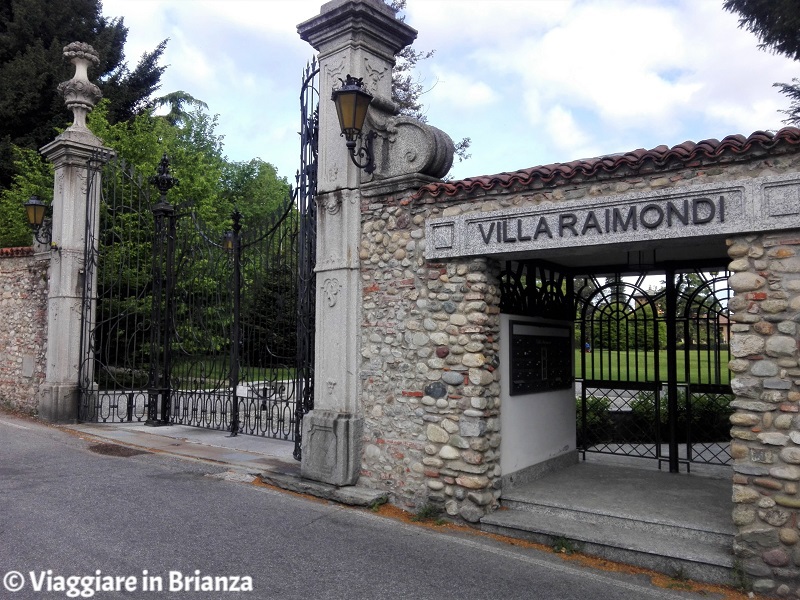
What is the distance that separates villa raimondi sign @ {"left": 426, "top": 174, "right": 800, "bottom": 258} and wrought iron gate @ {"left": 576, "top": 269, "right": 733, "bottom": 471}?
2.46 meters

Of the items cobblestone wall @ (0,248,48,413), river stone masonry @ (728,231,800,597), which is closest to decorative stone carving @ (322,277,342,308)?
river stone masonry @ (728,231,800,597)

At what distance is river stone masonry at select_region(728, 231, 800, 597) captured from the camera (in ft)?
14.3

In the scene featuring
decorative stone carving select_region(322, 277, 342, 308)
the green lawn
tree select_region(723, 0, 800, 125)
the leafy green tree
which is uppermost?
tree select_region(723, 0, 800, 125)

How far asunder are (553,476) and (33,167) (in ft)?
59.7

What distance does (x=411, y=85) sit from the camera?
73.8 ft

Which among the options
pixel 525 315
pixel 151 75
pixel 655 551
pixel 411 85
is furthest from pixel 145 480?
pixel 151 75

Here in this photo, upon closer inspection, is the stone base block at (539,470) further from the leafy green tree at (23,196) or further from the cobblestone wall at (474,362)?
the leafy green tree at (23,196)

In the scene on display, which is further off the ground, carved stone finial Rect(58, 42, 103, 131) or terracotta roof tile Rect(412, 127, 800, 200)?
carved stone finial Rect(58, 42, 103, 131)

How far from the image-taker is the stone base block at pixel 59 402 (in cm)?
1138

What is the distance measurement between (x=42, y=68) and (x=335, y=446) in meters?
20.1

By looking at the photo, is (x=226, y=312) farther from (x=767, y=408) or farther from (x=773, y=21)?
(x=773, y=21)

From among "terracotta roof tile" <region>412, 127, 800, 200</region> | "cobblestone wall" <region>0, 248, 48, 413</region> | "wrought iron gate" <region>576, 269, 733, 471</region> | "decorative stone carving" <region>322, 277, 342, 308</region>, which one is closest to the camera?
"terracotta roof tile" <region>412, 127, 800, 200</region>

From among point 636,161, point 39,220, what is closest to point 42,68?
point 39,220

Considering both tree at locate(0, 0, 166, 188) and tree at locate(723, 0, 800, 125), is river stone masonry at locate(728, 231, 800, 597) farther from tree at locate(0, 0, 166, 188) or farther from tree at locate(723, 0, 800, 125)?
tree at locate(0, 0, 166, 188)
